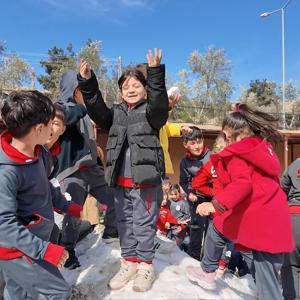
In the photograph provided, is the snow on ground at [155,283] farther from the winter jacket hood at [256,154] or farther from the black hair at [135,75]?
the black hair at [135,75]

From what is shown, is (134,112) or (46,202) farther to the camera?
(134,112)

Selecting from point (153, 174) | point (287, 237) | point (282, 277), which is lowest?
point (282, 277)

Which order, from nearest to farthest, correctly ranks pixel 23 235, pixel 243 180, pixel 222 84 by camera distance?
1. pixel 23 235
2. pixel 243 180
3. pixel 222 84

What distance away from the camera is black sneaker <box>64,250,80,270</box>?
3.53 meters

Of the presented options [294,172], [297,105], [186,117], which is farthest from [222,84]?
[294,172]

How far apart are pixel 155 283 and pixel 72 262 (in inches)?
33.6

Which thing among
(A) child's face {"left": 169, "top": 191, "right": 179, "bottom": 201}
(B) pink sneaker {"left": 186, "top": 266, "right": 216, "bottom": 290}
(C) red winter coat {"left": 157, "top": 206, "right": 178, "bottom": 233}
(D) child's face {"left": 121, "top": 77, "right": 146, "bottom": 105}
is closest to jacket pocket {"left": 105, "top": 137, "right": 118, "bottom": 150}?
(D) child's face {"left": 121, "top": 77, "right": 146, "bottom": 105}

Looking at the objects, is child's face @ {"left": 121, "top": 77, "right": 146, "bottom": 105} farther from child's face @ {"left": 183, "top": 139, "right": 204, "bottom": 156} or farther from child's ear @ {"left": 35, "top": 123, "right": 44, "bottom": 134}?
child's face @ {"left": 183, "top": 139, "right": 204, "bottom": 156}

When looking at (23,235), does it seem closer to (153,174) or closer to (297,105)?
(153,174)

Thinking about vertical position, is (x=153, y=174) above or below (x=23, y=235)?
above

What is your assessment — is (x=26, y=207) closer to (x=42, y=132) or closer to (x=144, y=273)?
(x=42, y=132)

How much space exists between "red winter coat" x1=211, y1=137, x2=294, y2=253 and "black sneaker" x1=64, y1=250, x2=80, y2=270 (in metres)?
1.43

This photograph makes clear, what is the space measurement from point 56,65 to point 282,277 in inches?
1166

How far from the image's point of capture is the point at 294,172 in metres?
3.79
